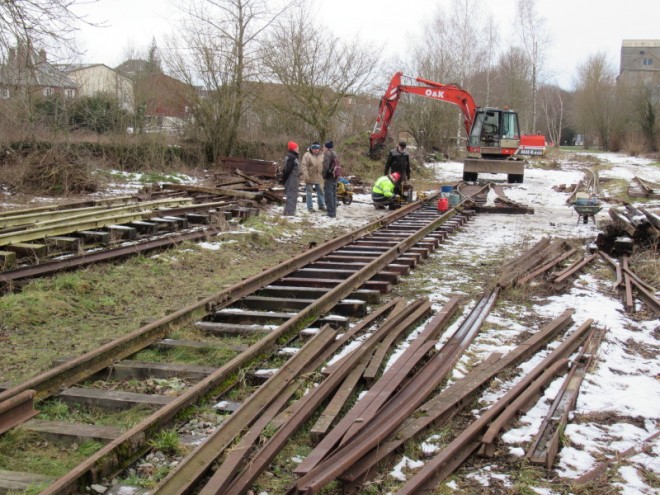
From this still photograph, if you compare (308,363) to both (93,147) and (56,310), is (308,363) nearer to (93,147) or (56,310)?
(56,310)

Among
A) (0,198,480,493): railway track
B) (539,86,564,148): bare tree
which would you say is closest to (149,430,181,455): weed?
(0,198,480,493): railway track

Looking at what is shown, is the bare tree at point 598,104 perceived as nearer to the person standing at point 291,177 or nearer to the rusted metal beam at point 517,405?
the person standing at point 291,177

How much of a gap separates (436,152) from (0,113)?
28.2m

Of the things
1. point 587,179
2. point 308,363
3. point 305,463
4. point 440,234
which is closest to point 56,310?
point 308,363

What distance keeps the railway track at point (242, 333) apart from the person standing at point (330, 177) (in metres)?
4.58

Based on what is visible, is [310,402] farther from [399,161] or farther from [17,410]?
[399,161]

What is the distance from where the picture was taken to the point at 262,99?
25359mm

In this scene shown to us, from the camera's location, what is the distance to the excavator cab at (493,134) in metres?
25.9

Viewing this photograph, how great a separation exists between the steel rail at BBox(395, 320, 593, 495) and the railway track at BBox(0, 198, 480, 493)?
1.20 meters

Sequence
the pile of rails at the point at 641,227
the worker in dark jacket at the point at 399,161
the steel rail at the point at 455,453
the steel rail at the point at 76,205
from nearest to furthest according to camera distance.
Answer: the steel rail at the point at 455,453
the pile of rails at the point at 641,227
the steel rail at the point at 76,205
the worker in dark jacket at the point at 399,161

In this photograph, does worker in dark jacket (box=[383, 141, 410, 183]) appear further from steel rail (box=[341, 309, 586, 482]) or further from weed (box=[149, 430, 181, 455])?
weed (box=[149, 430, 181, 455])

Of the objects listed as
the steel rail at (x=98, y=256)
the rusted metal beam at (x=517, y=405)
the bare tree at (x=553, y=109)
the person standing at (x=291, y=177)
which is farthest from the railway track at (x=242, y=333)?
the bare tree at (x=553, y=109)

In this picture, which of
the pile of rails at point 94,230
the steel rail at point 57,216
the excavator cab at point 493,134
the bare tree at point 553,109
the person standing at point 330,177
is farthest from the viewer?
the bare tree at point 553,109

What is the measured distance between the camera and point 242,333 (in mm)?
6219
